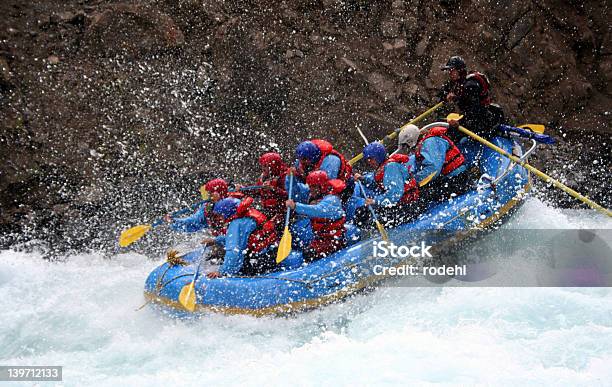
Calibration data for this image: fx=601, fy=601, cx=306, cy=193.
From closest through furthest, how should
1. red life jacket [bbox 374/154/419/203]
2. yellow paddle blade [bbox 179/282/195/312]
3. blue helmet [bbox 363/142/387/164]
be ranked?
yellow paddle blade [bbox 179/282/195/312] → red life jacket [bbox 374/154/419/203] → blue helmet [bbox 363/142/387/164]

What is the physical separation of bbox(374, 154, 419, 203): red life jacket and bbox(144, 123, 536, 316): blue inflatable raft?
230 millimetres

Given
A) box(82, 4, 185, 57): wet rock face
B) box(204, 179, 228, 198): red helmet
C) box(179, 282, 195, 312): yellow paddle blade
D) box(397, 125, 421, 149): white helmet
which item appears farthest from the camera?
box(82, 4, 185, 57): wet rock face

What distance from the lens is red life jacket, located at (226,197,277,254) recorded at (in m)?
5.52

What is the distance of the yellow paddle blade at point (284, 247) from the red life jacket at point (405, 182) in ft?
4.30

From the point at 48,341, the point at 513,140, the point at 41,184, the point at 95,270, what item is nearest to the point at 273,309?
the point at 48,341

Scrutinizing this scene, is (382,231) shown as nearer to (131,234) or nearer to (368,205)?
(368,205)

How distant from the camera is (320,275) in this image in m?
5.51

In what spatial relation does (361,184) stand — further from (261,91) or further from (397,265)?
(261,91)

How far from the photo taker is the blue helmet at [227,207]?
5.54 m

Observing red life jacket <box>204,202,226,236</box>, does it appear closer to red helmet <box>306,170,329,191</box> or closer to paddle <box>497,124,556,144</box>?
red helmet <box>306,170,329,191</box>

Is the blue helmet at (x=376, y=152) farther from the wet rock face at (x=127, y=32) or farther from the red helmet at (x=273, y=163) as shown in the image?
the wet rock face at (x=127, y=32)

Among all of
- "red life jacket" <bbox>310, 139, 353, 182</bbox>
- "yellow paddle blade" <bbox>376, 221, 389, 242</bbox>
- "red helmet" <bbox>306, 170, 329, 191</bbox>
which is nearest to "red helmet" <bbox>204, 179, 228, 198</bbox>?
"red helmet" <bbox>306, 170, 329, 191</bbox>

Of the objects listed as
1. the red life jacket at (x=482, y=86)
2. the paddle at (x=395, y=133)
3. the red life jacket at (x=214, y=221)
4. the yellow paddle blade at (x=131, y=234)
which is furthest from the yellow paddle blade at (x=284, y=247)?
the red life jacket at (x=482, y=86)
